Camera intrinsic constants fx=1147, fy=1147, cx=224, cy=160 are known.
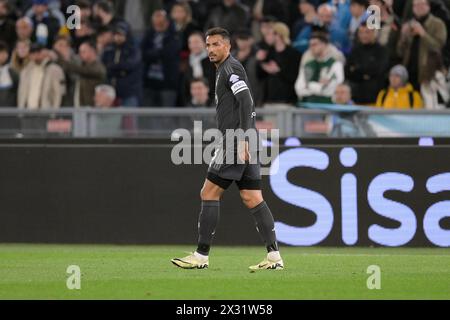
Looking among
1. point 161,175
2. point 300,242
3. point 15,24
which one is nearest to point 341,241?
point 300,242

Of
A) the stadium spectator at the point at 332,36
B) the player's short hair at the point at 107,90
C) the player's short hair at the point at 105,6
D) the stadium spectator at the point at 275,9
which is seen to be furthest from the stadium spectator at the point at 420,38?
the player's short hair at the point at 105,6

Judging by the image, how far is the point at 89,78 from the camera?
17.6 meters

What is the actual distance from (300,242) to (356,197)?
0.93 meters

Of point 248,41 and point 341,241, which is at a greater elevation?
point 248,41

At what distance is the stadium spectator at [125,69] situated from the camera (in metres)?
17.8

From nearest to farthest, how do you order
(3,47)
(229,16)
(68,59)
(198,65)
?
(198,65)
(68,59)
(229,16)
(3,47)

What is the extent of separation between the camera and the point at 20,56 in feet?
61.2

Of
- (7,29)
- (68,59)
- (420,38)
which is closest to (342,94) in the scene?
(420,38)

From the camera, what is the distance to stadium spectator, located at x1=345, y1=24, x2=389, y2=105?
16656 mm

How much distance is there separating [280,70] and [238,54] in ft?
2.24

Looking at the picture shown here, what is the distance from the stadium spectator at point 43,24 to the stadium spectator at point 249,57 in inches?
145

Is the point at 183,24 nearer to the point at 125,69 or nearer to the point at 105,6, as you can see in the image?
the point at 125,69

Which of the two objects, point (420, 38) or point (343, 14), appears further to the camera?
point (343, 14)

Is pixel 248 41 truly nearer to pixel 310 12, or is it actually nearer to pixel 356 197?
pixel 310 12
